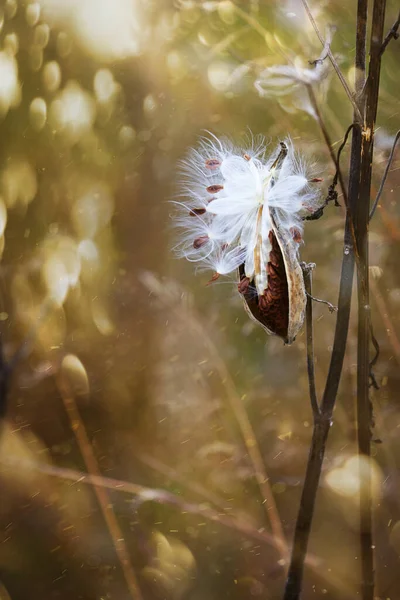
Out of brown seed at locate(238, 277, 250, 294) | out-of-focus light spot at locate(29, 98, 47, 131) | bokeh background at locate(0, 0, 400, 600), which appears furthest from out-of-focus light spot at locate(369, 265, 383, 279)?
out-of-focus light spot at locate(29, 98, 47, 131)

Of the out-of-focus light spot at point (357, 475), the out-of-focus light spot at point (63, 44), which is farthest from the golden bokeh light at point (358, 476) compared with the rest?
the out-of-focus light spot at point (63, 44)

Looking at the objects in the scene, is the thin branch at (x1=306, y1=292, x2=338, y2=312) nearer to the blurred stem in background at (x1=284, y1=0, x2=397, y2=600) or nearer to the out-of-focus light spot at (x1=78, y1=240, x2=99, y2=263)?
the blurred stem in background at (x1=284, y1=0, x2=397, y2=600)

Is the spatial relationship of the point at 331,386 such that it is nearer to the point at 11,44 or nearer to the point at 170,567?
the point at 170,567

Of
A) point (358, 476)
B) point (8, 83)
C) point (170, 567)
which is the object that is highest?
point (8, 83)

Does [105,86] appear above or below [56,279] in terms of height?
above

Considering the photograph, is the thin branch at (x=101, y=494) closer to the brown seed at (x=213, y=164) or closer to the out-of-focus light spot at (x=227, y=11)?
the brown seed at (x=213, y=164)

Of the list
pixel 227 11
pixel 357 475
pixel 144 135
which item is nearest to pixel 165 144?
pixel 144 135

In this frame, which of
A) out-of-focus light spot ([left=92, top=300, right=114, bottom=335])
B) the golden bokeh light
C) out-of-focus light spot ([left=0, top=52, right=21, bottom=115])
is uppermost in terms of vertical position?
out-of-focus light spot ([left=0, top=52, right=21, bottom=115])
